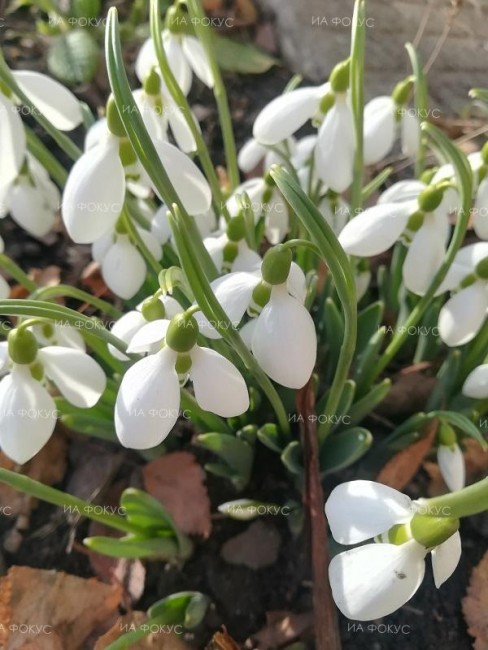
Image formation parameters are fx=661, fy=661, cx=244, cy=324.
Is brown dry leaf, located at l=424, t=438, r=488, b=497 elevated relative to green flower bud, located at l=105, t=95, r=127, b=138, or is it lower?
lower

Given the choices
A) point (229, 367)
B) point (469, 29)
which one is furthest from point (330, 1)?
point (229, 367)

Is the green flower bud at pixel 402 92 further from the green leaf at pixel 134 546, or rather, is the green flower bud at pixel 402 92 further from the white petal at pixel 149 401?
the green leaf at pixel 134 546

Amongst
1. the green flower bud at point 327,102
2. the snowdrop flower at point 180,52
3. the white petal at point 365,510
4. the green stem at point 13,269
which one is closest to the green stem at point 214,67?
the snowdrop flower at point 180,52

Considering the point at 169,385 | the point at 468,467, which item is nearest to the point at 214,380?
the point at 169,385

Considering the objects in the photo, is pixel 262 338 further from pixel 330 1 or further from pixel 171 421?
pixel 330 1

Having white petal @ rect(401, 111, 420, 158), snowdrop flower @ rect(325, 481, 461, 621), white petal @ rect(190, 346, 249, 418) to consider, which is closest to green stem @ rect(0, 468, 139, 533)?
white petal @ rect(190, 346, 249, 418)

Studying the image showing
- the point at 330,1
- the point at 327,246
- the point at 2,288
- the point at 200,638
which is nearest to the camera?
the point at 327,246

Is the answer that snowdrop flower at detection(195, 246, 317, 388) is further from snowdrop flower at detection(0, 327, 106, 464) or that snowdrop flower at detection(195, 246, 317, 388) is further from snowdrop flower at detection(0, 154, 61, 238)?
snowdrop flower at detection(0, 154, 61, 238)
